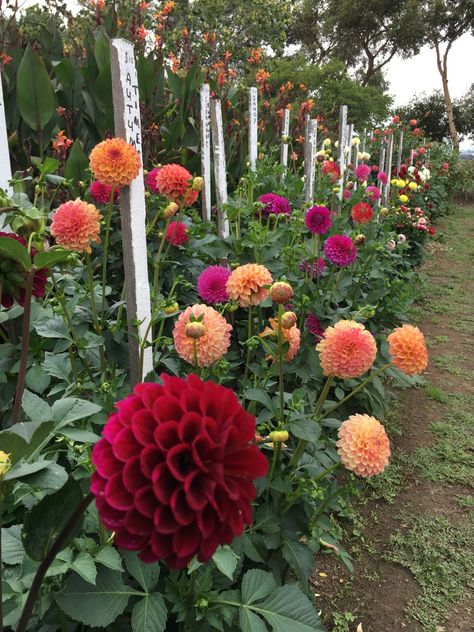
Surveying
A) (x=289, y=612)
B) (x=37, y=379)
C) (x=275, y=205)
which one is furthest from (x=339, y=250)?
(x=289, y=612)

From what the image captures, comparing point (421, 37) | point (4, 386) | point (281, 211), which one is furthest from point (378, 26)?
point (4, 386)

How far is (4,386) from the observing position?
4.51 ft

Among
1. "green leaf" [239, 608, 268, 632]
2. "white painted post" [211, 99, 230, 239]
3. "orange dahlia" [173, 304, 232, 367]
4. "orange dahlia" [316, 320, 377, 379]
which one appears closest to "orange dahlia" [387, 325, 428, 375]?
"orange dahlia" [316, 320, 377, 379]

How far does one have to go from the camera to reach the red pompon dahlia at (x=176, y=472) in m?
0.47

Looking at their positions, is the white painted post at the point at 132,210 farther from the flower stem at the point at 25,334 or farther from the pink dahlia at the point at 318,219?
the pink dahlia at the point at 318,219

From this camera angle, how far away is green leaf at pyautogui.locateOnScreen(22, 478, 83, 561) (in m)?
0.56

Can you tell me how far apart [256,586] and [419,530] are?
134 cm

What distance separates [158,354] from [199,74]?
2561mm

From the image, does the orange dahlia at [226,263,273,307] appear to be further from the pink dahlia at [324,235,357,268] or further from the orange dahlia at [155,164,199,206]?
the pink dahlia at [324,235,357,268]

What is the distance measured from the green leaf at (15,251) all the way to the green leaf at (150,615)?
634mm

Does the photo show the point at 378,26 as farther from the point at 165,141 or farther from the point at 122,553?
the point at 122,553

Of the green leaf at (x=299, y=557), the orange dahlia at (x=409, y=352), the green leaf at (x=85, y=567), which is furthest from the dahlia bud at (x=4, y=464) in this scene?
the orange dahlia at (x=409, y=352)

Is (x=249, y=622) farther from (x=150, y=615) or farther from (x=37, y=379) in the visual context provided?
(x=37, y=379)

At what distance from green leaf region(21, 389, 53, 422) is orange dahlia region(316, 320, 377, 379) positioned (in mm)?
658
